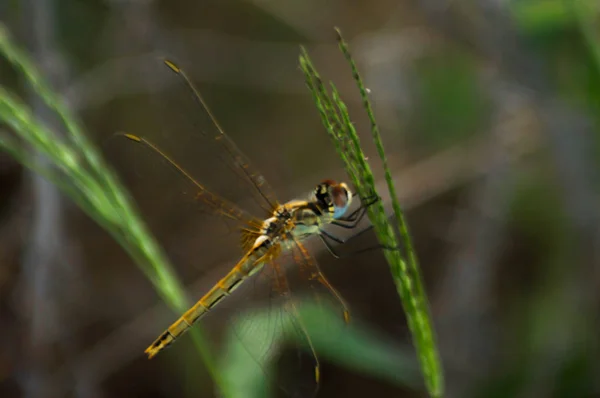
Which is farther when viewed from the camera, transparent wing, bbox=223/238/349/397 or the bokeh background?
the bokeh background

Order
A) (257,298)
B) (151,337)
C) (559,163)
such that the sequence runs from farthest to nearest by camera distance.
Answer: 1. (151,337)
2. (559,163)
3. (257,298)

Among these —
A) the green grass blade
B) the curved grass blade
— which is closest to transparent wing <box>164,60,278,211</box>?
the green grass blade

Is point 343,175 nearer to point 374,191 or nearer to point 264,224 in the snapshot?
point 264,224

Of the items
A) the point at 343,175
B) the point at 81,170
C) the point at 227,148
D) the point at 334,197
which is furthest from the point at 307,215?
the point at 343,175

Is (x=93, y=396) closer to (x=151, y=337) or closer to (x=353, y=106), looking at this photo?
(x=151, y=337)

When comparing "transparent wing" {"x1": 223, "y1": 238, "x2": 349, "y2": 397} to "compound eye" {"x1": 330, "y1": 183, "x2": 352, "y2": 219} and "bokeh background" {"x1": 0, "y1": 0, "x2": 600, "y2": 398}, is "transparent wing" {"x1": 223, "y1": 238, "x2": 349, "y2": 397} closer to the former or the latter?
"compound eye" {"x1": 330, "y1": 183, "x2": 352, "y2": 219}

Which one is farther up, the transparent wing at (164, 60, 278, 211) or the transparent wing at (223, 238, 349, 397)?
the transparent wing at (164, 60, 278, 211)

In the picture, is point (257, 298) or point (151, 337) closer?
point (257, 298)

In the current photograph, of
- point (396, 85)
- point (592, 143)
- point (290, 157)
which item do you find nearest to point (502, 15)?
point (592, 143)
